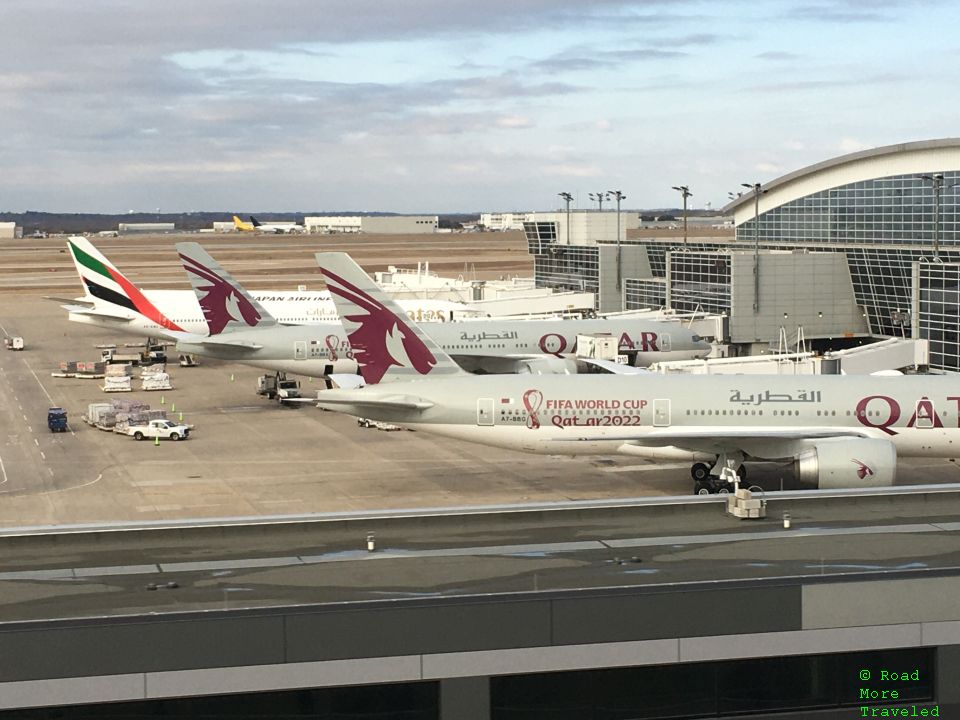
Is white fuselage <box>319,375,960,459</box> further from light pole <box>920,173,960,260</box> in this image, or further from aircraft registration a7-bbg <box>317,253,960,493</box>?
light pole <box>920,173,960,260</box>

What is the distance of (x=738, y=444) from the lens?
41469 millimetres

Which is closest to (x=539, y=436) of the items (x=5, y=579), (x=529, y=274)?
(x=5, y=579)

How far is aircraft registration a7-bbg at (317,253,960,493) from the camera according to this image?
41969mm

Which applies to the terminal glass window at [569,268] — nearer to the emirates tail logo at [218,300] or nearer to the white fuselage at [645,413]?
the emirates tail logo at [218,300]

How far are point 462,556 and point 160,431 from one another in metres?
38.7

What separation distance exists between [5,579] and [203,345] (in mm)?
46861

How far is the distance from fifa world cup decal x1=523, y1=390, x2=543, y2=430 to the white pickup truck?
67.1 feet

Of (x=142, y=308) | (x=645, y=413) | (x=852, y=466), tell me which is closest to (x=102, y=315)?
(x=142, y=308)

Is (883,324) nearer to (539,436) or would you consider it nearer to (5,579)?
(539,436)

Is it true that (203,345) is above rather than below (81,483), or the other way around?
above

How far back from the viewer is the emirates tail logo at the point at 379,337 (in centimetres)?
4297

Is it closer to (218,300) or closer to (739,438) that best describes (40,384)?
(218,300)

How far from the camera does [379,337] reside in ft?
141

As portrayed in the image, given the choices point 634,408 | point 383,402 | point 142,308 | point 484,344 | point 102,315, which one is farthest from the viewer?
point 102,315
